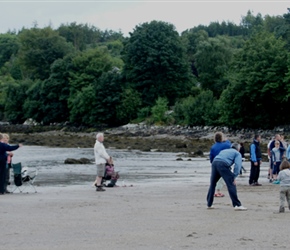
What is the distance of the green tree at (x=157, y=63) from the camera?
99062 mm

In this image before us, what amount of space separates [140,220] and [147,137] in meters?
66.1

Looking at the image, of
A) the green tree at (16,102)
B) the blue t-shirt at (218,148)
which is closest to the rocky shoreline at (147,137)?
the green tree at (16,102)

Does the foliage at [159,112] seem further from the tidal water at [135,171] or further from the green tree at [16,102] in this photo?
the tidal water at [135,171]

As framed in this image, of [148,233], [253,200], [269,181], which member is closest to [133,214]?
[148,233]

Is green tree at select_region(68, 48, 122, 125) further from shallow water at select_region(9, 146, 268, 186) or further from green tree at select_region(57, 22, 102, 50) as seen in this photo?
shallow water at select_region(9, 146, 268, 186)

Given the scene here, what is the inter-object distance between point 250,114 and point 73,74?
42.3m

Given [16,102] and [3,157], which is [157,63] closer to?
[16,102]

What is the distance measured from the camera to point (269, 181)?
87.5ft

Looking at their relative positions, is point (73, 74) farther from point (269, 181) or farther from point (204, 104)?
point (269, 181)

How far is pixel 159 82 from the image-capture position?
101 meters

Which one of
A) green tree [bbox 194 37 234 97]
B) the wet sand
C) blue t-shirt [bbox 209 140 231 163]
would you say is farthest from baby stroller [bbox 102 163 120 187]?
green tree [bbox 194 37 234 97]

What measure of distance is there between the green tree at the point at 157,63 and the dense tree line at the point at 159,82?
0.45 ft

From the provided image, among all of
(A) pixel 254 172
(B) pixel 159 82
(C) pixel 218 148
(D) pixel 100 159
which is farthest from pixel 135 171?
(B) pixel 159 82

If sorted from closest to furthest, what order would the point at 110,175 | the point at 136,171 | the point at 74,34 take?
1. the point at 110,175
2. the point at 136,171
3. the point at 74,34
